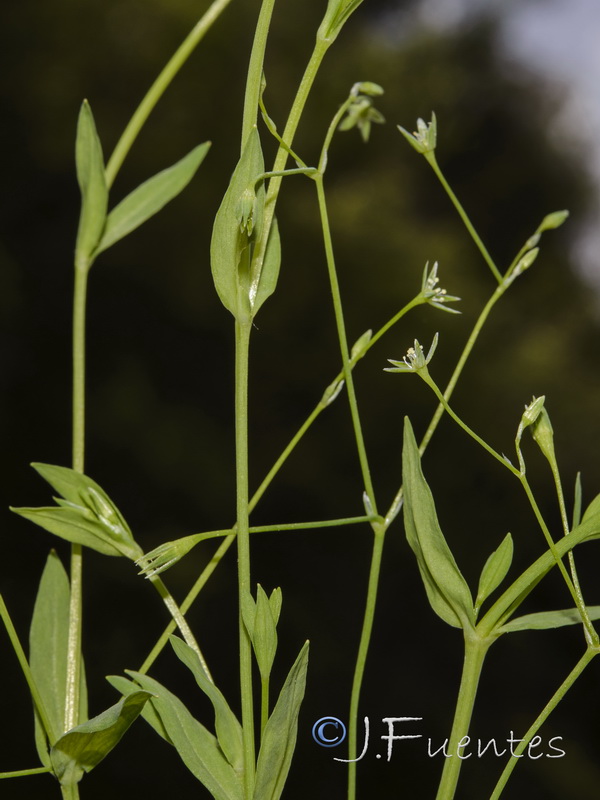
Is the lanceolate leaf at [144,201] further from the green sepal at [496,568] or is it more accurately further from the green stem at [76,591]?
the green sepal at [496,568]

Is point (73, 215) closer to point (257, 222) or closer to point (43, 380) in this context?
point (43, 380)

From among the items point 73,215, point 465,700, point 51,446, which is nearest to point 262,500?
point 51,446

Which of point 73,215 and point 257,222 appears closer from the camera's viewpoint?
point 257,222

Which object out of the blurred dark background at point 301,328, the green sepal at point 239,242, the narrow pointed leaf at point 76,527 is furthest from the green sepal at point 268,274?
the blurred dark background at point 301,328

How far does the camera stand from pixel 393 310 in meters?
0.72

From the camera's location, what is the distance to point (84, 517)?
11.5 inches

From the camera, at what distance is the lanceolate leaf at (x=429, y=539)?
0.26 metres

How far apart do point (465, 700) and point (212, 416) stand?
19.2 inches

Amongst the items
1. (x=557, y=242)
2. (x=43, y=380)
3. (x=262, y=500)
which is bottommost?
(x=262, y=500)

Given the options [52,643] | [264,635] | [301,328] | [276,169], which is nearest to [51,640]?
[52,643]

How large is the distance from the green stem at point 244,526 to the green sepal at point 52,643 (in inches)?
3.4

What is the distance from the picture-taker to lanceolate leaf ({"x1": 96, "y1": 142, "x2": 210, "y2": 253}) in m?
0.32

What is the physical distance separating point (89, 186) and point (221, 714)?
212 millimetres

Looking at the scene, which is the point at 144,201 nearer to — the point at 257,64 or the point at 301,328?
the point at 257,64
